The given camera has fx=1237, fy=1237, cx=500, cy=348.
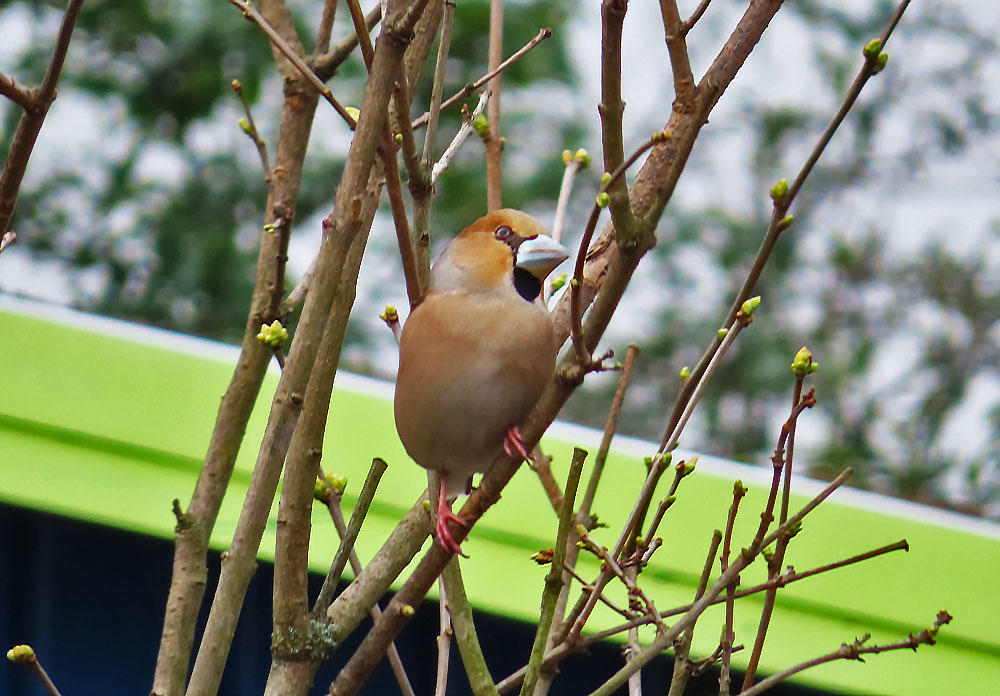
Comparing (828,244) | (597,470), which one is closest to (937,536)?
(597,470)

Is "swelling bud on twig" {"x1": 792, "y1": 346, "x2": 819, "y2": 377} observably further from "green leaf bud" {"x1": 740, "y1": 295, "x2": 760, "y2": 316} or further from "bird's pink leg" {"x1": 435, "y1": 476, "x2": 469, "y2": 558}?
"bird's pink leg" {"x1": 435, "y1": 476, "x2": 469, "y2": 558}

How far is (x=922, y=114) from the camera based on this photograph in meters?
6.20

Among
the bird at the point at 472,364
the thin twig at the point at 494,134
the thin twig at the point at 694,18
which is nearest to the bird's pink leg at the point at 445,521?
the bird at the point at 472,364

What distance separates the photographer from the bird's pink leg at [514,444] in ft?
4.63

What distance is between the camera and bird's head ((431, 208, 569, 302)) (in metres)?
1.59

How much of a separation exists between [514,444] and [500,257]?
267mm

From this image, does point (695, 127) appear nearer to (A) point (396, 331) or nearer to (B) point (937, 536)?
(A) point (396, 331)

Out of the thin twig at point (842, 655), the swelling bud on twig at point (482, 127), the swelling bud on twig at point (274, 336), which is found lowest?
the thin twig at point (842, 655)

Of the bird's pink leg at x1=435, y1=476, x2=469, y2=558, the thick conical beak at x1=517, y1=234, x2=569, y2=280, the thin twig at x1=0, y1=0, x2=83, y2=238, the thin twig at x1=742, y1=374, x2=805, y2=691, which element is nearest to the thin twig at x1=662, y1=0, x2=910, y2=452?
the thin twig at x1=742, y1=374, x2=805, y2=691

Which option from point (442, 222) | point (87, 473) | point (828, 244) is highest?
point (828, 244)

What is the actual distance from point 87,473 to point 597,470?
0.98 meters

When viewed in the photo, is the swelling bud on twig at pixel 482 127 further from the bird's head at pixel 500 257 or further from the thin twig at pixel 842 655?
the thin twig at pixel 842 655

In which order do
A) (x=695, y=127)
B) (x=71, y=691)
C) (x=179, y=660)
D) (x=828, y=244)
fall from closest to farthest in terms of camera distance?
(x=695, y=127) → (x=179, y=660) → (x=71, y=691) → (x=828, y=244)

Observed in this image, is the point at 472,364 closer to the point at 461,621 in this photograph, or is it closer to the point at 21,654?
the point at 461,621
